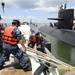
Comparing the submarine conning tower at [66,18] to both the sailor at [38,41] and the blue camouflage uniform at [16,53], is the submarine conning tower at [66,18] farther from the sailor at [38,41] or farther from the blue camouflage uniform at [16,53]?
the blue camouflage uniform at [16,53]

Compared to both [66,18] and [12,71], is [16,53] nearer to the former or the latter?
[12,71]

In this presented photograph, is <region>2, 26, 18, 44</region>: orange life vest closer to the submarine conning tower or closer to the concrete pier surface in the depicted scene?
the concrete pier surface

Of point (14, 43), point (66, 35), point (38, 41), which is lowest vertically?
point (66, 35)

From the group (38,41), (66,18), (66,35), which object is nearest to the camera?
(38,41)

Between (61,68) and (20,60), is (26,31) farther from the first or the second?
(61,68)

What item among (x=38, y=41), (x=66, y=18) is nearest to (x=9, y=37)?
(x=38, y=41)

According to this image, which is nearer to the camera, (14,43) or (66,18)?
(14,43)

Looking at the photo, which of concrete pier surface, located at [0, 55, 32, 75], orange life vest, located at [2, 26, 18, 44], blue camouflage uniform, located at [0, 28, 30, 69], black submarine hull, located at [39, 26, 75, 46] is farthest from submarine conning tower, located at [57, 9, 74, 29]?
orange life vest, located at [2, 26, 18, 44]

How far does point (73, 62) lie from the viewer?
1491 centimetres

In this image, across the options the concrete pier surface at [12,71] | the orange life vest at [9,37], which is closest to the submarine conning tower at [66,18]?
the concrete pier surface at [12,71]

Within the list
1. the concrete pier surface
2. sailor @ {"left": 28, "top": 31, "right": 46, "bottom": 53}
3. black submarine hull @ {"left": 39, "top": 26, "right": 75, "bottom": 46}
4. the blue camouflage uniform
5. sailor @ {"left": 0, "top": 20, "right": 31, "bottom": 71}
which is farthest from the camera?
black submarine hull @ {"left": 39, "top": 26, "right": 75, "bottom": 46}

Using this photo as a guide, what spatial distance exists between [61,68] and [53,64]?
0.91 feet

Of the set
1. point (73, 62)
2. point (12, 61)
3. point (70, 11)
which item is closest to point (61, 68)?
point (12, 61)

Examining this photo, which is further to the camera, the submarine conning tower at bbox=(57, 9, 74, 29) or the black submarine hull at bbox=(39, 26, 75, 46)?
the submarine conning tower at bbox=(57, 9, 74, 29)
